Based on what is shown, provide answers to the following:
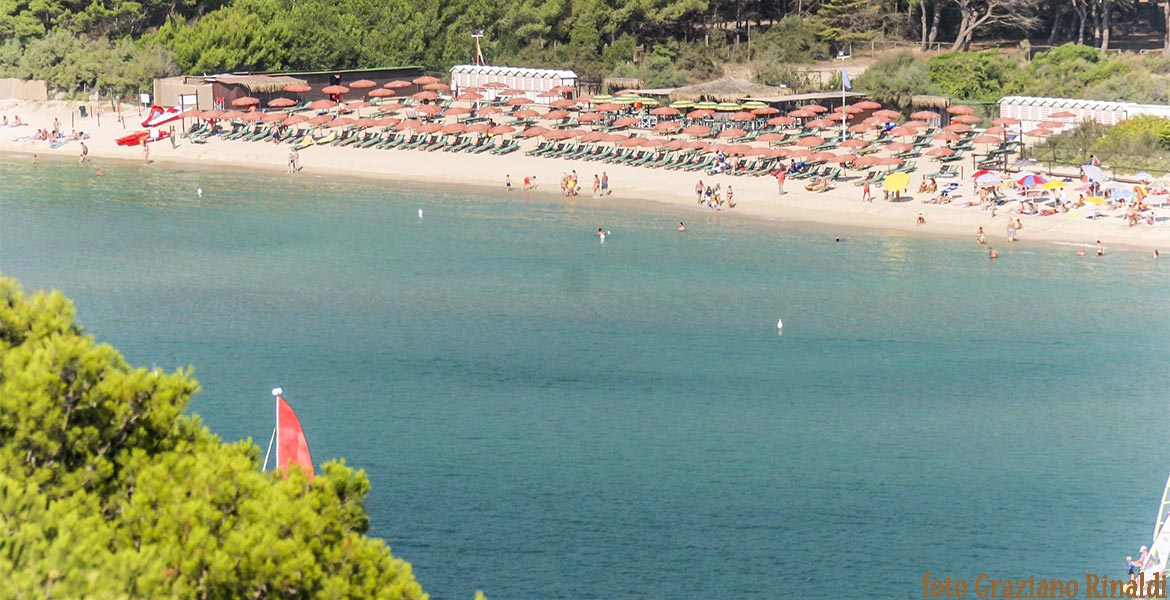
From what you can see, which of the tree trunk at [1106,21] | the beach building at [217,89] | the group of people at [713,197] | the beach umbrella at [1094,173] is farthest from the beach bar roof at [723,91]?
the beach umbrella at [1094,173]

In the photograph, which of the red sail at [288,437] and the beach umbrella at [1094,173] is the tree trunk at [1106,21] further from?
the red sail at [288,437]

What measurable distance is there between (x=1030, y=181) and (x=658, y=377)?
25677mm

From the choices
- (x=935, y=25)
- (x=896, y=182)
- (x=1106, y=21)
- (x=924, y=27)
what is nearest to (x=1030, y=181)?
(x=896, y=182)

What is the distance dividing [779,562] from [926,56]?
6593 centimetres

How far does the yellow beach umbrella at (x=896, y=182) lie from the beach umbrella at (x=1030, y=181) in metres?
4.20

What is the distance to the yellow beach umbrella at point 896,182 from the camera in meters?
61.5

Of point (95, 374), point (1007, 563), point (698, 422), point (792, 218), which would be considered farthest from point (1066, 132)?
point (95, 374)

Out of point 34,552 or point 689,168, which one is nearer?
point 34,552

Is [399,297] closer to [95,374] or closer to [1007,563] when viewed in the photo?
[1007,563]

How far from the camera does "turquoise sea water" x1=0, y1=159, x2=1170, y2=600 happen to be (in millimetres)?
29391

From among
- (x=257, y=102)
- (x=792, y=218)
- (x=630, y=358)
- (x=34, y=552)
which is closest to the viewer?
(x=34, y=552)

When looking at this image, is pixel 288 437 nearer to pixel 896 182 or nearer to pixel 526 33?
pixel 896 182

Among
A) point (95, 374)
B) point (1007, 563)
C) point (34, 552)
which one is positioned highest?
point (95, 374)

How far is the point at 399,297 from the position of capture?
162 feet
